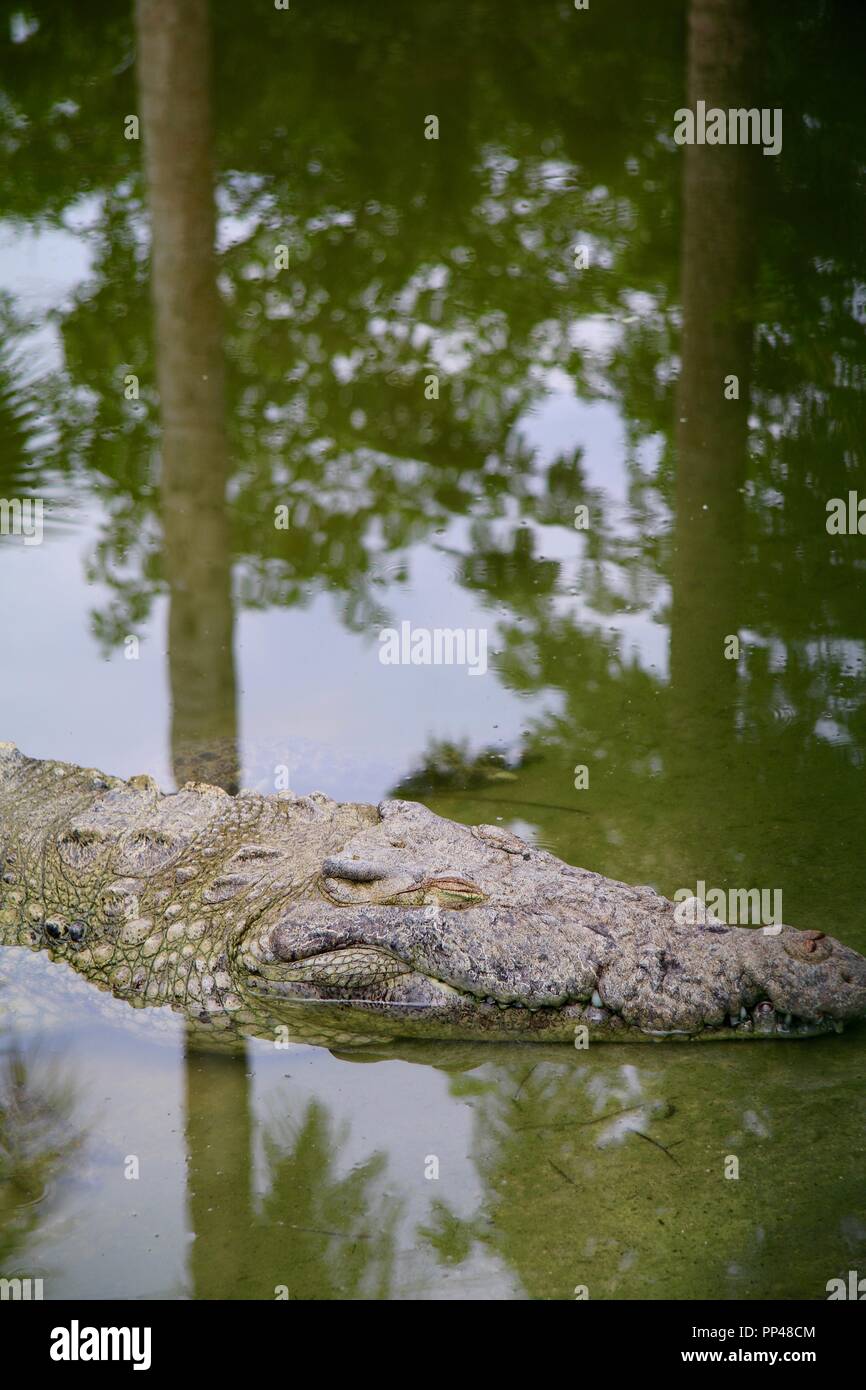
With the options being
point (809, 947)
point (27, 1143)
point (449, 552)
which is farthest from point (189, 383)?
point (809, 947)

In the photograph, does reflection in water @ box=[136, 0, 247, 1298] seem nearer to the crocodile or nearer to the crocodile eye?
the crocodile

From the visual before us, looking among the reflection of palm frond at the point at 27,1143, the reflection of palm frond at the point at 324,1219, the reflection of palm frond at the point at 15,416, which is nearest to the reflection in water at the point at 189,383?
the reflection of palm frond at the point at 15,416

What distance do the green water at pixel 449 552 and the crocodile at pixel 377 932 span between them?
122mm

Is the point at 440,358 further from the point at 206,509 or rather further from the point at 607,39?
the point at 607,39

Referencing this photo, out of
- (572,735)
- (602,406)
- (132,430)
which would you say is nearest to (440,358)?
(602,406)

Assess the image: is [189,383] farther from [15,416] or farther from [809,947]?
[809,947]

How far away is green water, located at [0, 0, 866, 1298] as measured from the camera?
3832 millimetres

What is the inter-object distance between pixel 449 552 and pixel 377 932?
329cm

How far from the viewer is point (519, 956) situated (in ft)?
14.8

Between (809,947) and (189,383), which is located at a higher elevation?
(189,383)

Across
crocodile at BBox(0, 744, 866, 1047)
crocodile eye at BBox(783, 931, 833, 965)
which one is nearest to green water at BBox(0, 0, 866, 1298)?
crocodile at BBox(0, 744, 866, 1047)

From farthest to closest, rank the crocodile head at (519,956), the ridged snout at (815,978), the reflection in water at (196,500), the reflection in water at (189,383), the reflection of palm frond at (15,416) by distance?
the reflection of palm frond at (15,416), the reflection in water at (189,383), the crocodile head at (519,956), the ridged snout at (815,978), the reflection in water at (196,500)

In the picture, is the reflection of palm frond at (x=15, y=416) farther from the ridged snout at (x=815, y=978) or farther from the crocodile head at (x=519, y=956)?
the ridged snout at (x=815, y=978)

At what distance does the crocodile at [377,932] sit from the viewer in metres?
4.33
